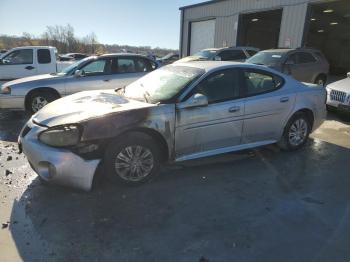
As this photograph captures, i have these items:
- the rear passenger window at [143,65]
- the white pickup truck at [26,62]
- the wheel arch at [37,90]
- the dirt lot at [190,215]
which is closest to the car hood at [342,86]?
the dirt lot at [190,215]

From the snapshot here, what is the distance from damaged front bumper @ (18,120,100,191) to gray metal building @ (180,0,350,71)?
1461cm

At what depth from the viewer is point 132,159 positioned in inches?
158

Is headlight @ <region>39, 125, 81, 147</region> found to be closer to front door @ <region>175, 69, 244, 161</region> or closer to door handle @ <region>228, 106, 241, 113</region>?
front door @ <region>175, 69, 244, 161</region>

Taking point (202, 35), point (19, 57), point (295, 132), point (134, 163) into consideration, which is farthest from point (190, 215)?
point (202, 35)

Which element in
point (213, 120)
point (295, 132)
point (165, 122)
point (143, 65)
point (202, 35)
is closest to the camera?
point (165, 122)

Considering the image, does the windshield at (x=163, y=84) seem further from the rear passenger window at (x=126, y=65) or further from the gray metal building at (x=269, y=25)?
the gray metal building at (x=269, y=25)

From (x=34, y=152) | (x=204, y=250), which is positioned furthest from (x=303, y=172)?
(x=34, y=152)

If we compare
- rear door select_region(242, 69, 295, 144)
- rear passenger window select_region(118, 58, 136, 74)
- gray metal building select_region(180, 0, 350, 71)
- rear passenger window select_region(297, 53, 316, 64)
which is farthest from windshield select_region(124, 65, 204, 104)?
gray metal building select_region(180, 0, 350, 71)

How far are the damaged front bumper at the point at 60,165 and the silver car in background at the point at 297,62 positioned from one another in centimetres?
842

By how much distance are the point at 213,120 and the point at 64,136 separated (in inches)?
76.1

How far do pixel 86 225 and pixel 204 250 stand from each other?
1.21m

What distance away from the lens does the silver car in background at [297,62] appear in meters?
10.7

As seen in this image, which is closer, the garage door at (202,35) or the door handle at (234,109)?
the door handle at (234,109)

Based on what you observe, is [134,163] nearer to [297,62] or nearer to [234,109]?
[234,109]
